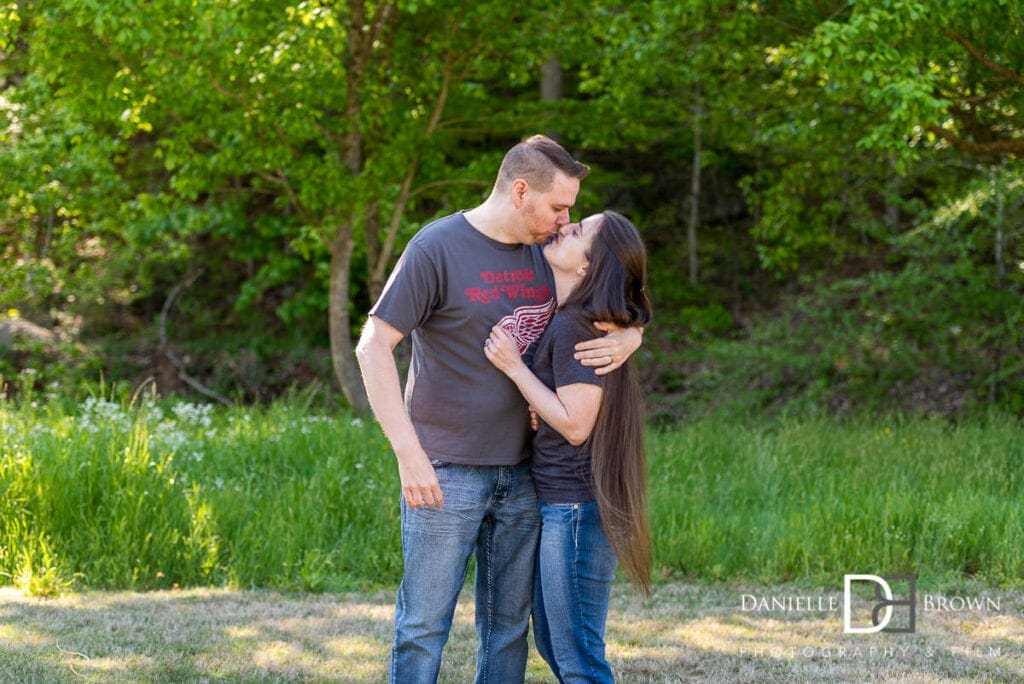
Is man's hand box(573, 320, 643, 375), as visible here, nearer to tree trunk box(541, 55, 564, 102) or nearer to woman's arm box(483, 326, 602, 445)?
woman's arm box(483, 326, 602, 445)

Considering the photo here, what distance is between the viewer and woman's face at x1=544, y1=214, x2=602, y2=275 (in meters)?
3.38

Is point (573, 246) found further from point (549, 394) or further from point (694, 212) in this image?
point (694, 212)

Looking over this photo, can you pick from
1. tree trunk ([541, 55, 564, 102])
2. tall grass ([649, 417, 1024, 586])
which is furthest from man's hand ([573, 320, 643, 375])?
tree trunk ([541, 55, 564, 102])

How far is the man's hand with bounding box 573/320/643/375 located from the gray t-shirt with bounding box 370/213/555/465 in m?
0.23

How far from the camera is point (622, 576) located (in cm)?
603

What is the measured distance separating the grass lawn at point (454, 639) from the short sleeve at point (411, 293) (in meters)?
1.82

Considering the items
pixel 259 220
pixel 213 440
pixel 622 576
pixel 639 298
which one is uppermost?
pixel 259 220

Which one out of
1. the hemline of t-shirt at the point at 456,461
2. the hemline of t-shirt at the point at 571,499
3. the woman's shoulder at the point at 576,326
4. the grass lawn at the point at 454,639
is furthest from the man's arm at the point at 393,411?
the grass lawn at the point at 454,639

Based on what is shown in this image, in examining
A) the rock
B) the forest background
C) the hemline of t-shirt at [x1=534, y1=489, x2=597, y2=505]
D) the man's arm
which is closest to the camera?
the man's arm

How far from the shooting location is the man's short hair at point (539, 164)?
331cm

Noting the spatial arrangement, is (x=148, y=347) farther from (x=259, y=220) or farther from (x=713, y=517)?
(x=713, y=517)

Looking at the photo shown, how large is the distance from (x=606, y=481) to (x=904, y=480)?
164 inches

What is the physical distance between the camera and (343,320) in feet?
35.8

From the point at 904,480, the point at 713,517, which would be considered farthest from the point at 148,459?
the point at 904,480
